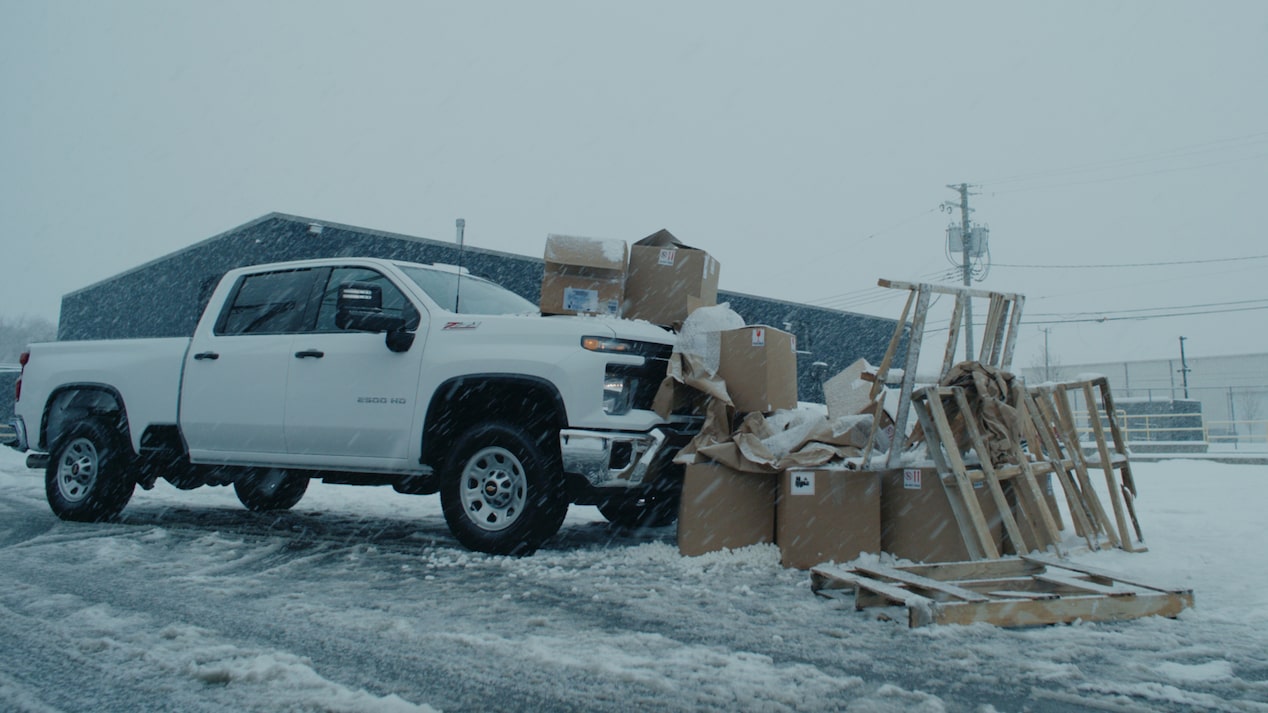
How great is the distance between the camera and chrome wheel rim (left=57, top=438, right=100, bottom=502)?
729cm

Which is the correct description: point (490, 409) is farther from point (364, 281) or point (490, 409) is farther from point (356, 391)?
point (364, 281)

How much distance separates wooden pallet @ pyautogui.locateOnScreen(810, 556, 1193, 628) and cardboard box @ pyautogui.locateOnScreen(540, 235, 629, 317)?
7.93 feet

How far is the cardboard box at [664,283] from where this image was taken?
649cm

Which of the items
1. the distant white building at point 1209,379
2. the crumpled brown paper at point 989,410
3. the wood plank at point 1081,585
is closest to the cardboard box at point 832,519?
the crumpled brown paper at point 989,410

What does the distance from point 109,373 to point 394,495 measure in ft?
11.7

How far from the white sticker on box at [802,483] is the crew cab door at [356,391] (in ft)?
7.96

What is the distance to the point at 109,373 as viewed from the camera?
23.9ft

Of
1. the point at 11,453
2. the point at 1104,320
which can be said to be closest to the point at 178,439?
the point at 11,453

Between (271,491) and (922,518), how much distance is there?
233 inches

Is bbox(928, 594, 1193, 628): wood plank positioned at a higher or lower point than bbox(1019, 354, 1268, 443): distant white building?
lower

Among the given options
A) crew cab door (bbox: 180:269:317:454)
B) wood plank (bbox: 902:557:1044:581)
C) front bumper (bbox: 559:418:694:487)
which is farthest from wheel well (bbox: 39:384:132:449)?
wood plank (bbox: 902:557:1044:581)

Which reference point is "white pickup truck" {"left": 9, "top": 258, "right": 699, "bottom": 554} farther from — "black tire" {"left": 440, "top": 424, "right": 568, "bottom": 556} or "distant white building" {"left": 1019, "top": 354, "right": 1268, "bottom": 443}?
"distant white building" {"left": 1019, "top": 354, "right": 1268, "bottom": 443}

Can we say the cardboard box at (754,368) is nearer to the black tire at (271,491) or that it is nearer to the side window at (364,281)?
the side window at (364,281)

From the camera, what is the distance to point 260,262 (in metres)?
20.6
